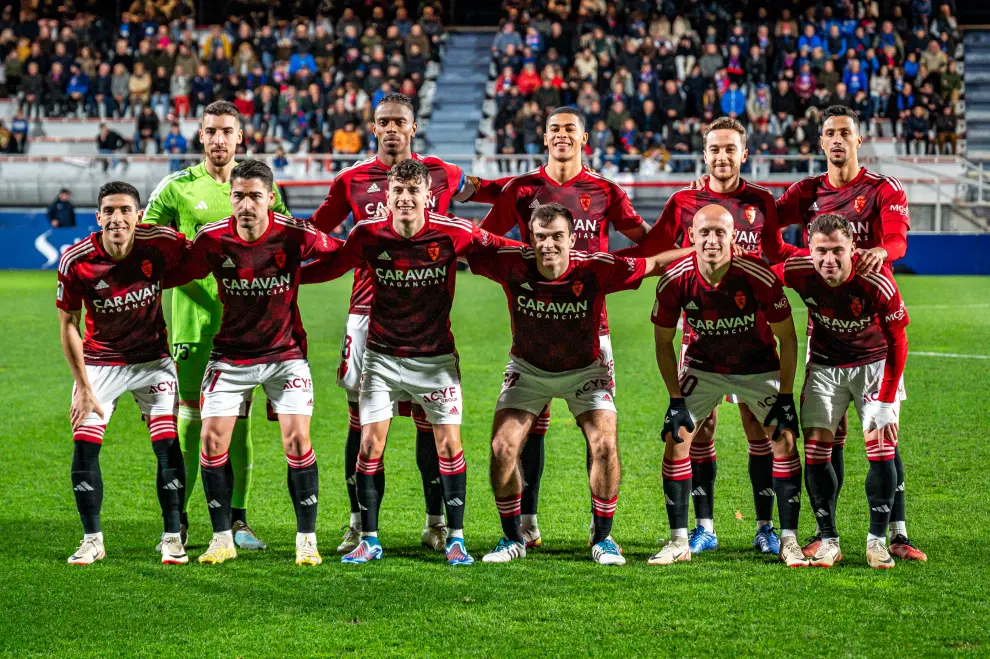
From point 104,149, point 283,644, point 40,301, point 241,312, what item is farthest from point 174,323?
point 104,149

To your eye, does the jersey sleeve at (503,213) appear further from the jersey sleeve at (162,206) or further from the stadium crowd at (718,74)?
the stadium crowd at (718,74)

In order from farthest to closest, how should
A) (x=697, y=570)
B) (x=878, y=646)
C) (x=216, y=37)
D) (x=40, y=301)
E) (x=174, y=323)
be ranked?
(x=216, y=37)
(x=40, y=301)
(x=174, y=323)
(x=697, y=570)
(x=878, y=646)

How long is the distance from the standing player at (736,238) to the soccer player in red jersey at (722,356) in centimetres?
16

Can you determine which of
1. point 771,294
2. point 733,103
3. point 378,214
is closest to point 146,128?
point 733,103

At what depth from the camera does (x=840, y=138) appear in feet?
20.1

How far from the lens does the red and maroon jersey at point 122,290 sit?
5734mm

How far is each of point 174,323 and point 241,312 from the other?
81cm

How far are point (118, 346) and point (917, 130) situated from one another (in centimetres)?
2257

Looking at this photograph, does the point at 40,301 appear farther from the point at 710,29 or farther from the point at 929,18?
the point at 929,18

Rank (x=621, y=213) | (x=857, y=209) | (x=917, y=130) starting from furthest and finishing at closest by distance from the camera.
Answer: (x=917, y=130), (x=621, y=213), (x=857, y=209)

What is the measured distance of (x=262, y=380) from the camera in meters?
5.74

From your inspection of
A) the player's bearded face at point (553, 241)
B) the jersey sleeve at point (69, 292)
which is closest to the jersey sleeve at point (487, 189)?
the player's bearded face at point (553, 241)

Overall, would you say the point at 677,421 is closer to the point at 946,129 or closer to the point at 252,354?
the point at 252,354

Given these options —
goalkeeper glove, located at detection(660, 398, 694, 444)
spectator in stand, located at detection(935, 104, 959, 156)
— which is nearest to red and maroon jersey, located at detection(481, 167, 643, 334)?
goalkeeper glove, located at detection(660, 398, 694, 444)
